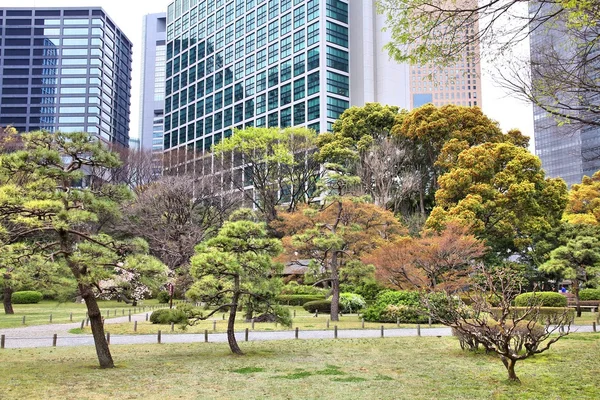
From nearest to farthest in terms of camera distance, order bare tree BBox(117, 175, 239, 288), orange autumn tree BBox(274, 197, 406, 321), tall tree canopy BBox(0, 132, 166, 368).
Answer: tall tree canopy BBox(0, 132, 166, 368) < orange autumn tree BBox(274, 197, 406, 321) < bare tree BBox(117, 175, 239, 288)

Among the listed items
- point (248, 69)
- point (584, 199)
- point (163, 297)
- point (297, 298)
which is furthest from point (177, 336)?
point (248, 69)

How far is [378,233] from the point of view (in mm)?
31172

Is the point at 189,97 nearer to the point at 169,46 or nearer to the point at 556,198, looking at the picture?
the point at 169,46

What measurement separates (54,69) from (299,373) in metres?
117

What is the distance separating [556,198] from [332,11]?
4642 cm

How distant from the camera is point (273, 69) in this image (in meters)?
77.1

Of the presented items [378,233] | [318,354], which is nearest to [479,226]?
[378,233]

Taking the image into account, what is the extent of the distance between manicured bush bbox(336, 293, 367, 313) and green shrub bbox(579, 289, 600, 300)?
45.9 feet

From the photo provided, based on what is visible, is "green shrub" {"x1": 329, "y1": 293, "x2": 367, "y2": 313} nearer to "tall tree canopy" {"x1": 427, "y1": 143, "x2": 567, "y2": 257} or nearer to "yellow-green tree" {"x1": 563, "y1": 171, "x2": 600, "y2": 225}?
"tall tree canopy" {"x1": 427, "y1": 143, "x2": 567, "y2": 257}

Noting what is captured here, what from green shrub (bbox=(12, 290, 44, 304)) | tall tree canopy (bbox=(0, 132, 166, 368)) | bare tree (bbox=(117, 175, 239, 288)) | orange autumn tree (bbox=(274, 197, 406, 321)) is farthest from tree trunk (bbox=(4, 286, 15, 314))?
tall tree canopy (bbox=(0, 132, 166, 368))

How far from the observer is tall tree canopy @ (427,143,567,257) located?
108 feet

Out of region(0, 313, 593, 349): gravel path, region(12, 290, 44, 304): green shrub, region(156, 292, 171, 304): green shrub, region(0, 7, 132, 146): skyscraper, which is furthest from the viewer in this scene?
region(0, 7, 132, 146): skyscraper

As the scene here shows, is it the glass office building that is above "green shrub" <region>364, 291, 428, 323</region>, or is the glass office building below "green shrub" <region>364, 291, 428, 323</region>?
above

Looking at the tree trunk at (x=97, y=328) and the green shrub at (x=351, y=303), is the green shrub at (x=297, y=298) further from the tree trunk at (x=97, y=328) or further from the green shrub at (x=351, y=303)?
the tree trunk at (x=97, y=328)
